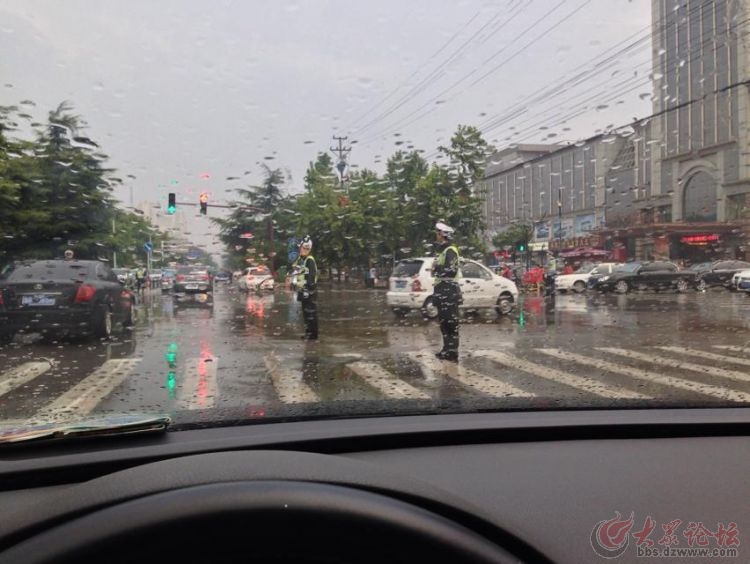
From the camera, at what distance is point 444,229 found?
7258 mm

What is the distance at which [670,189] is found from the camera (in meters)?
7.87

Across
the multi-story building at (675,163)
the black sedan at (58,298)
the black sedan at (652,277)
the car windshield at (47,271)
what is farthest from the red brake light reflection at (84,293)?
the black sedan at (652,277)

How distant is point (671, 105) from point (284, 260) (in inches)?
212

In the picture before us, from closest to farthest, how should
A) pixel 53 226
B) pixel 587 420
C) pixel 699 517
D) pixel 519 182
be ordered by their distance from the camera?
pixel 699 517, pixel 587 420, pixel 53 226, pixel 519 182

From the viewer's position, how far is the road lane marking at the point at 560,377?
4520 millimetres

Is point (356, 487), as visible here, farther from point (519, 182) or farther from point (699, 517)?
point (519, 182)

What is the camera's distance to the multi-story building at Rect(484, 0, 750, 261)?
6066mm

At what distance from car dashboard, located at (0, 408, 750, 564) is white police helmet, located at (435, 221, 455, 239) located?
4675 millimetres

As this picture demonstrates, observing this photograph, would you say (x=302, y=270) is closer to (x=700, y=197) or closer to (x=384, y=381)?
(x=384, y=381)

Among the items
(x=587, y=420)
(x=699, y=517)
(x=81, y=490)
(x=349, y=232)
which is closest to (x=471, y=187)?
(x=349, y=232)

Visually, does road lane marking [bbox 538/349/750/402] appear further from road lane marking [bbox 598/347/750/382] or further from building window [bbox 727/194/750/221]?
building window [bbox 727/194/750/221]

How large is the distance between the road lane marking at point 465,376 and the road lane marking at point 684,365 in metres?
1.98

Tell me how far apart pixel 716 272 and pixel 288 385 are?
745 cm

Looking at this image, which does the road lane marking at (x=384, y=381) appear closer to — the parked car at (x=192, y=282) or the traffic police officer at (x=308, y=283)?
the traffic police officer at (x=308, y=283)
